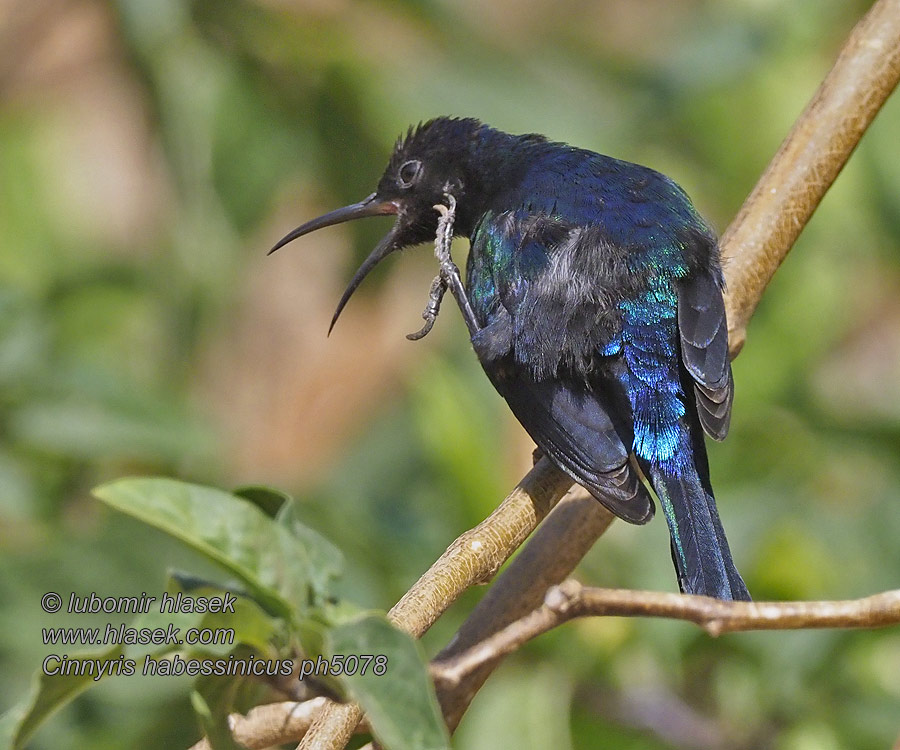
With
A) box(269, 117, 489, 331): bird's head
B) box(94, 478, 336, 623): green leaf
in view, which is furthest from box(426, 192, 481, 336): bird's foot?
box(94, 478, 336, 623): green leaf

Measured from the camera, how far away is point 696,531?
9.17ft

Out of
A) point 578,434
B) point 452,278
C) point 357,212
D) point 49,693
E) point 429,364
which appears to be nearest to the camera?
point 49,693

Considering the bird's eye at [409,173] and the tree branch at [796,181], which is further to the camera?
the bird's eye at [409,173]

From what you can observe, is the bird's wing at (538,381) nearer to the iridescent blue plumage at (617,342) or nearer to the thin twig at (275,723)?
the iridescent blue plumage at (617,342)

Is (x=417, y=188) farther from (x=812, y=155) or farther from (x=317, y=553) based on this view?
(x=317, y=553)

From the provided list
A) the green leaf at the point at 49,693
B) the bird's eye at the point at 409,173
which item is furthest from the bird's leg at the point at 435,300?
the green leaf at the point at 49,693

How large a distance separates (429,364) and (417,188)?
0.57 meters

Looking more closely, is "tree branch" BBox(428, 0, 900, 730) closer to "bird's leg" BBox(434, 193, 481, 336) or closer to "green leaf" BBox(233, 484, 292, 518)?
"bird's leg" BBox(434, 193, 481, 336)

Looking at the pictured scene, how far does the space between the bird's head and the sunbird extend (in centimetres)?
36

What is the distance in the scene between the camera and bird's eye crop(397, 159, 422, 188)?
3812mm

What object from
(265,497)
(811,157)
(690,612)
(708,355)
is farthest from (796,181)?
(265,497)

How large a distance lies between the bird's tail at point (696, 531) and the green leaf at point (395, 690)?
4.09 ft

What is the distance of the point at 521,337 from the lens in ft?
10.2

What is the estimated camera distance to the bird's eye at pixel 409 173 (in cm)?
381
